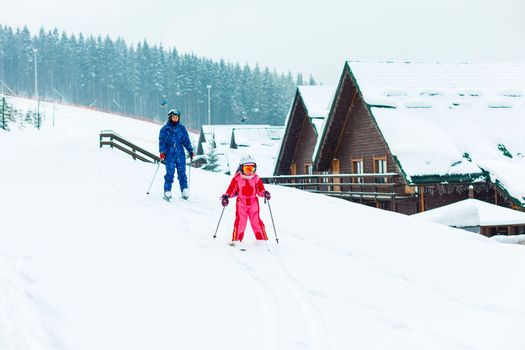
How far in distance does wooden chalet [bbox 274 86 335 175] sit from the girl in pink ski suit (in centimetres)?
1687

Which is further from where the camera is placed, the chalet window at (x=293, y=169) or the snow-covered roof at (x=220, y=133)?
the snow-covered roof at (x=220, y=133)

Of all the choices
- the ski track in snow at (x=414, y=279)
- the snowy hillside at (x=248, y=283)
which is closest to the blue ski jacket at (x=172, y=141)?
the snowy hillside at (x=248, y=283)

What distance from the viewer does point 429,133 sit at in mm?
17297

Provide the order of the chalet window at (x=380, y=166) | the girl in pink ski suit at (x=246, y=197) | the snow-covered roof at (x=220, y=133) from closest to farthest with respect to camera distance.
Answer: the girl in pink ski suit at (x=246, y=197) → the chalet window at (x=380, y=166) → the snow-covered roof at (x=220, y=133)

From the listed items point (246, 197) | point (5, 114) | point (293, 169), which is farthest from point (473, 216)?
point (5, 114)

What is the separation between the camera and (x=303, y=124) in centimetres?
2714

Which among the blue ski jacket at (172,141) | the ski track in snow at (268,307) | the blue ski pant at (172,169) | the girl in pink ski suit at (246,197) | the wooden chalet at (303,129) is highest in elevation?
the wooden chalet at (303,129)

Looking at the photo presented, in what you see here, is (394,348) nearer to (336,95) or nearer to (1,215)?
(1,215)

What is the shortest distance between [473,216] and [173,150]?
659 cm

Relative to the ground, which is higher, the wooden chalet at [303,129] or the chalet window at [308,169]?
the wooden chalet at [303,129]

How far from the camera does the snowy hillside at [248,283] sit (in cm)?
407

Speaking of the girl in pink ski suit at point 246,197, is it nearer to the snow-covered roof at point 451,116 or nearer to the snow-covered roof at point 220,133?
the snow-covered roof at point 451,116

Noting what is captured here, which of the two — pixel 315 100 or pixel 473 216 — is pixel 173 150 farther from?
pixel 315 100

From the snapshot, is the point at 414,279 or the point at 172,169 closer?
the point at 414,279
